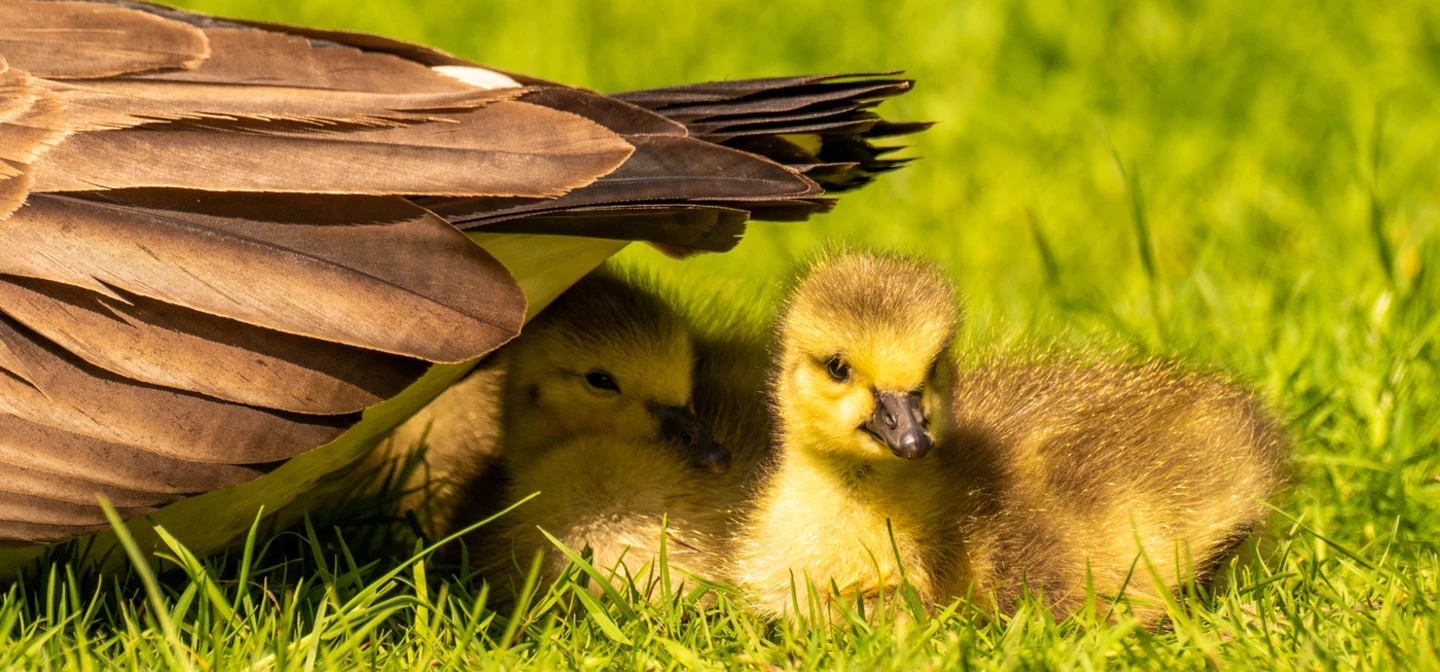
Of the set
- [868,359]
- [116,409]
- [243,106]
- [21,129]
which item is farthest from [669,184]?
[21,129]

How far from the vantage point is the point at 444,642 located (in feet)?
8.23

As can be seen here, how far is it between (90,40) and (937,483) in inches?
61.3

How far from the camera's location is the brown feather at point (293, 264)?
7.47 ft

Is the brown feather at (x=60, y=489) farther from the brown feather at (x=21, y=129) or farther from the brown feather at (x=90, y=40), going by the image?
the brown feather at (x=90, y=40)

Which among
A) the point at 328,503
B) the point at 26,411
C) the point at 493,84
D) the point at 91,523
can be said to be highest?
the point at 493,84

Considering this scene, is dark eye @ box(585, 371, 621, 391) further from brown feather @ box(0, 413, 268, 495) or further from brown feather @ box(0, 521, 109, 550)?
brown feather @ box(0, 521, 109, 550)

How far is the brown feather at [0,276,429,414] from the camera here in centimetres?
227

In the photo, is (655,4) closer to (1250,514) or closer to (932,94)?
(932,94)

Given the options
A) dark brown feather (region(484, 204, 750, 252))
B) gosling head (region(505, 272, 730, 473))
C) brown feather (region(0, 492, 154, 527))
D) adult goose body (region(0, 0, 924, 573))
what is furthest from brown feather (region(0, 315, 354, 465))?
gosling head (region(505, 272, 730, 473))

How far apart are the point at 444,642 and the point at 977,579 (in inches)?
33.0

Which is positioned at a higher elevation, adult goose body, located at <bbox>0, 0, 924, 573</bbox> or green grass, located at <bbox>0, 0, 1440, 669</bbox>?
adult goose body, located at <bbox>0, 0, 924, 573</bbox>

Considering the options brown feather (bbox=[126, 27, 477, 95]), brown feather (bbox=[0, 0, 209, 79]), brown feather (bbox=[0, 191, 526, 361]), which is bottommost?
brown feather (bbox=[0, 191, 526, 361])

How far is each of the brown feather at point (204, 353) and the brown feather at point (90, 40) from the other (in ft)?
1.48

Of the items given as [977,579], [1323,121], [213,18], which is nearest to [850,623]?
[977,579]
